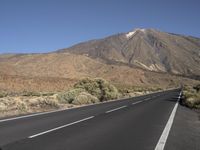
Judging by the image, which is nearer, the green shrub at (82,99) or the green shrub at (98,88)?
the green shrub at (82,99)

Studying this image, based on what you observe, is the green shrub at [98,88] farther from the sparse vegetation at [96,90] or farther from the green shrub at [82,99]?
the green shrub at [82,99]

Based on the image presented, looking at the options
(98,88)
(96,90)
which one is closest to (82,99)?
(96,90)

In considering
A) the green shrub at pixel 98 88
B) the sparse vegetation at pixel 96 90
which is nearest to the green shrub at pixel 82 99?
the sparse vegetation at pixel 96 90

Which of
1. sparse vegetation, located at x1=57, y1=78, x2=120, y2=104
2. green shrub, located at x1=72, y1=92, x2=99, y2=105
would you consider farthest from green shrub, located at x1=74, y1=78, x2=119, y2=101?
green shrub, located at x1=72, y1=92, x2=99, y2=105

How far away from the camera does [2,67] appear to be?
100562 mm

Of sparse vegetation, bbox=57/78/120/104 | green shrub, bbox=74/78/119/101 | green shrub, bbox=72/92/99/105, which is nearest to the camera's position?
green shrub, bbox=72/92/99/105

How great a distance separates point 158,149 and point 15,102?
19258 mm

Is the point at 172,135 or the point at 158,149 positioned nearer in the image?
the point at 158,149

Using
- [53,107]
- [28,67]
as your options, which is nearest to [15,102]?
[53,107]

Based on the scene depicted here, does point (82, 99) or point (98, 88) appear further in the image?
point (98, 88)

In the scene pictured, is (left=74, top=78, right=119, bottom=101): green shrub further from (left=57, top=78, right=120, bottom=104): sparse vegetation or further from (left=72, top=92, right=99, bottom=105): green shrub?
(left=72, top=92, right=99, bottom=105): green shrub

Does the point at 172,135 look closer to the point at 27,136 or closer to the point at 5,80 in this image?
the point at 27,136

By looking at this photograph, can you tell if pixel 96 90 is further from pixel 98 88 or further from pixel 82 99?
pixel 82 99

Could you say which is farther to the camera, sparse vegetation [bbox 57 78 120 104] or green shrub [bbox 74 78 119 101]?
green shrub [bbox 74 78 119 101]
